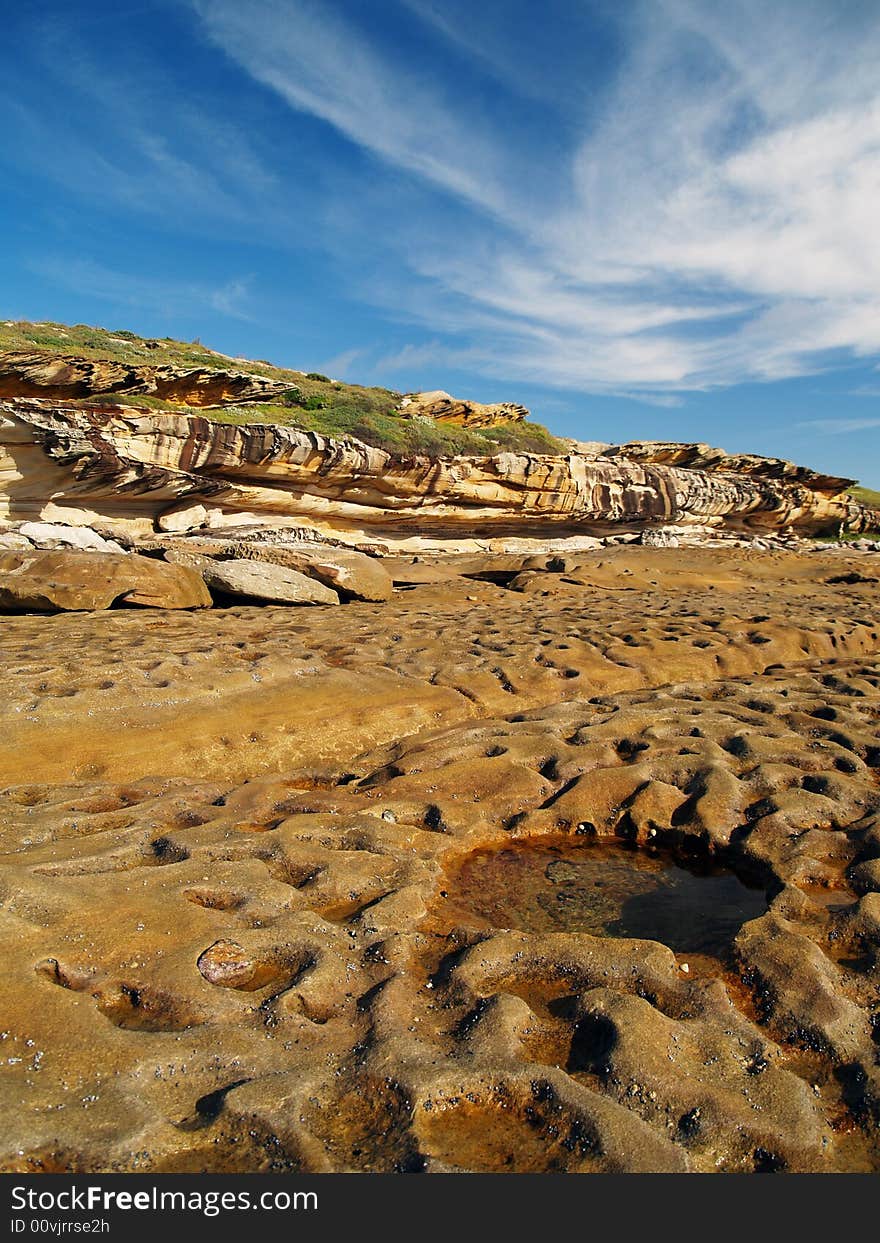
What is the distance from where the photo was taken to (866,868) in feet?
10.9

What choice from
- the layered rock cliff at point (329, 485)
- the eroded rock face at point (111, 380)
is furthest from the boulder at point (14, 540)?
the eroded rock face at point (111, 380)

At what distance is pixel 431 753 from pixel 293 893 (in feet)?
5.93

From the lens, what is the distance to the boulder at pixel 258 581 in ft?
34.0

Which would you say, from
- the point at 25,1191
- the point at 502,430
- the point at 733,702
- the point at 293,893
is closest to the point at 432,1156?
the point at 25,1191

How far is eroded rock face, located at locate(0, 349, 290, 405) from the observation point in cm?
1612

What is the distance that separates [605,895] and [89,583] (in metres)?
7.90

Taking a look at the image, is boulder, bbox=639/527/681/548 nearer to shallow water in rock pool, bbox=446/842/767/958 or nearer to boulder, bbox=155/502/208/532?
boulder, bbox=155/502/208/532

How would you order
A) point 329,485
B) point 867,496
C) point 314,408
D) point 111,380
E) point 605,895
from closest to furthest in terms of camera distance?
point 605,895
point 111,380
point 329,485
point 314,408
point 867,496

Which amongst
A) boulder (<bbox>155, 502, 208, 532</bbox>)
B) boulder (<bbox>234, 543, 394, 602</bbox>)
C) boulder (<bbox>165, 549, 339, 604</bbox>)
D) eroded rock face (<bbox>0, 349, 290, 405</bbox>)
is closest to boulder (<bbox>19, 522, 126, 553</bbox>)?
boulder (<bbox>155, 502, 208, 532</bbox>)

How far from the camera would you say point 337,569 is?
449 inches

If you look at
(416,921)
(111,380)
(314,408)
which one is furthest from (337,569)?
(314,408)

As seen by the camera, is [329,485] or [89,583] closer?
[89,583]

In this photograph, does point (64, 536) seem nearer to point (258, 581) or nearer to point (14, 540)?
point (14, 540)

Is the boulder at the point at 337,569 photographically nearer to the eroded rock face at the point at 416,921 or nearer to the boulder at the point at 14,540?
the boulder at the point at 14,540
